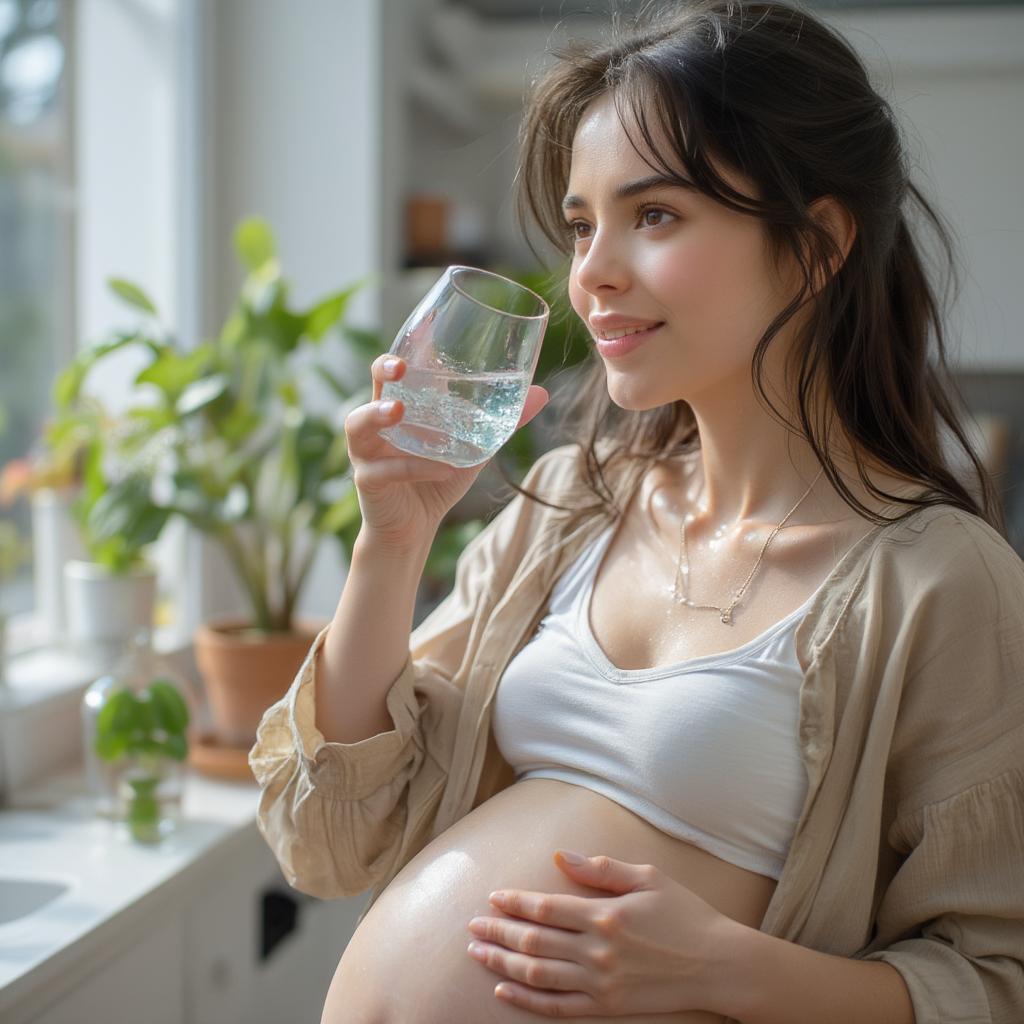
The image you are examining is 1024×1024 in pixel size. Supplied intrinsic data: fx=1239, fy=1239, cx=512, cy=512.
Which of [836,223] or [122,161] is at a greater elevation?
[122,161]

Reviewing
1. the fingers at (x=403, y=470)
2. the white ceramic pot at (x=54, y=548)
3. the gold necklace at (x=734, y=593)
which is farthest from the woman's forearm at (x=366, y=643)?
the white ceramic pot at (x=54, y=548)

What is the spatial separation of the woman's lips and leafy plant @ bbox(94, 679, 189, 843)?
2.78 feet

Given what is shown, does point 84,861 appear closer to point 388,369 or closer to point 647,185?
point 388,369

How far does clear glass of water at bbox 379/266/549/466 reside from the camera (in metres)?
0.95

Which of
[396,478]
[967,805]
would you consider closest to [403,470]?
[396,478]

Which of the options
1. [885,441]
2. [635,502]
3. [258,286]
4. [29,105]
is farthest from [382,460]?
[29,105]

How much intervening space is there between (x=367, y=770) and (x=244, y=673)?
0.74 meters

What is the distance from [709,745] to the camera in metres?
1.01

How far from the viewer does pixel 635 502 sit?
4.22ft

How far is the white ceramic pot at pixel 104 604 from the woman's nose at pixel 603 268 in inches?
45.2

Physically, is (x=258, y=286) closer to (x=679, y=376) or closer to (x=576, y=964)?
(x=679, y=376)

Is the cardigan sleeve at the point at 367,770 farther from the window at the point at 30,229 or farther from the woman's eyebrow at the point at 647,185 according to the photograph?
the window at the point at 30,229

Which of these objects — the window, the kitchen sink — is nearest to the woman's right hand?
the kitchen sink

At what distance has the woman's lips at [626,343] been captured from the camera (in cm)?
104
